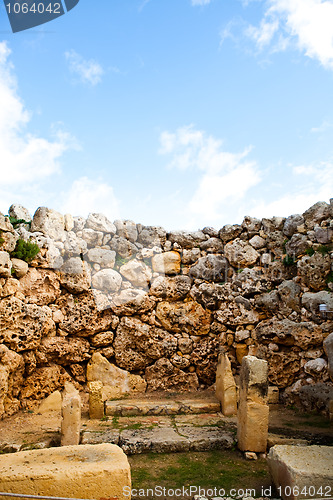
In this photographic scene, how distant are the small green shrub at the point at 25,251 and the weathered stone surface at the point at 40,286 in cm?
31

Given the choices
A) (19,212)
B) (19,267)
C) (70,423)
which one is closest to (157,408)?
(70,423)

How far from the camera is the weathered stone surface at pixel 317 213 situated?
9.36 metres

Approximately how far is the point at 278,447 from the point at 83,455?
8.22 ft

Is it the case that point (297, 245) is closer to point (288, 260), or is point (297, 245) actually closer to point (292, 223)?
point (288, 260)

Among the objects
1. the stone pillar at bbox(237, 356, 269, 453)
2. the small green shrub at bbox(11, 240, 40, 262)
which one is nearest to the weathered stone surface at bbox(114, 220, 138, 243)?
the small green shrub at bbox(11, 240, 40, 262)

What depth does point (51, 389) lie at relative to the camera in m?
8.52

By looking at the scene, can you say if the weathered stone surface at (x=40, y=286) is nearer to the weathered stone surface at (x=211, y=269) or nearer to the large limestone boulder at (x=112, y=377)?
the large limestone boulder at (x=112, y=377)

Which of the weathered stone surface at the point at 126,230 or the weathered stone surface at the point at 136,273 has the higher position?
the weathered stone surface at the point at 126,230

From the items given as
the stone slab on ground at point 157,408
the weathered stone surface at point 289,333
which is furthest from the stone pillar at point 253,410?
the weathered stone surface at point 289,333

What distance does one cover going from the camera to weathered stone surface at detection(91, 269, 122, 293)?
31.7 ft

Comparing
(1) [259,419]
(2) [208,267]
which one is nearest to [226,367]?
(1) [259,419]

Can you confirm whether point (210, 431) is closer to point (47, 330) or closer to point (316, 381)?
point (316, 381)

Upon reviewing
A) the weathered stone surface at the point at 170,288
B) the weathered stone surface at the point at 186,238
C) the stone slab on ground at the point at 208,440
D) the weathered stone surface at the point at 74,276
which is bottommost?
the stone slab on ground at the point at 208,440

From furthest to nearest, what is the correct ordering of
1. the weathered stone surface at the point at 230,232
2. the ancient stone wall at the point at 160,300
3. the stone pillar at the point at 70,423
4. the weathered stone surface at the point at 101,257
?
the weathered stone surface at the point at 230,232, the weathered stone surface at the point at 101,257, the ancient stone wall at the point at 160,300, the stone pillar at the point at 70,423
